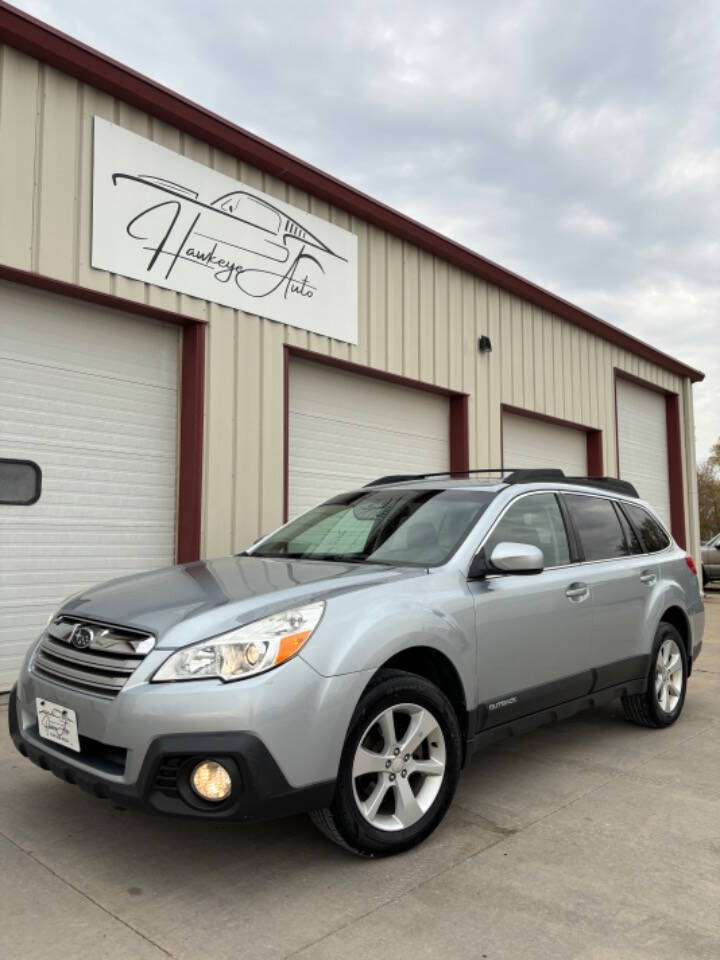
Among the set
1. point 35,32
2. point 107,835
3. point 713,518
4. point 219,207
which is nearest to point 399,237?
point 219,207

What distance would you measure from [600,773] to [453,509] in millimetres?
1675

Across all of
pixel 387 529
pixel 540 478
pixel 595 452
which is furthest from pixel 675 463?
pixel 387 529

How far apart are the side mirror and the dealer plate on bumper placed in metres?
1.96

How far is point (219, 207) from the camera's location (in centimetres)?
734

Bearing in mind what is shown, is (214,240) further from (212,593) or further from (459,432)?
(212,593)

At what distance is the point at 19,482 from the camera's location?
6164 millimetres

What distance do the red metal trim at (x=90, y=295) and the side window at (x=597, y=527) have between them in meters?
4.12

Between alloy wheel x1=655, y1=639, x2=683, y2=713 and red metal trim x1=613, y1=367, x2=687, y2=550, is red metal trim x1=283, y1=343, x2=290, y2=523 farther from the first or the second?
red metal trim x1=613, y1=367, x2=687, y2=550

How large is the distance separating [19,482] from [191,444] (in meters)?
1.55

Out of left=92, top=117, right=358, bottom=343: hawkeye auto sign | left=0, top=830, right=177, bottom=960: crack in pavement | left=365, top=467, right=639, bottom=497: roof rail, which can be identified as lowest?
left=0, top=830, right=177, bottom=960: crack in pavement

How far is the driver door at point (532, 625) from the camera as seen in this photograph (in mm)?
3598

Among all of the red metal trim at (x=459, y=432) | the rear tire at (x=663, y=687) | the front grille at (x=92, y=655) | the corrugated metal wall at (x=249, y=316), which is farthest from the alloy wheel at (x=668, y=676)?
the red metal trim at (x=459, y=432)

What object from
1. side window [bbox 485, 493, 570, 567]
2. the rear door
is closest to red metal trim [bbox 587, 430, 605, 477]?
the rear door

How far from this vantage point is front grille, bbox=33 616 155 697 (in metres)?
2.83
